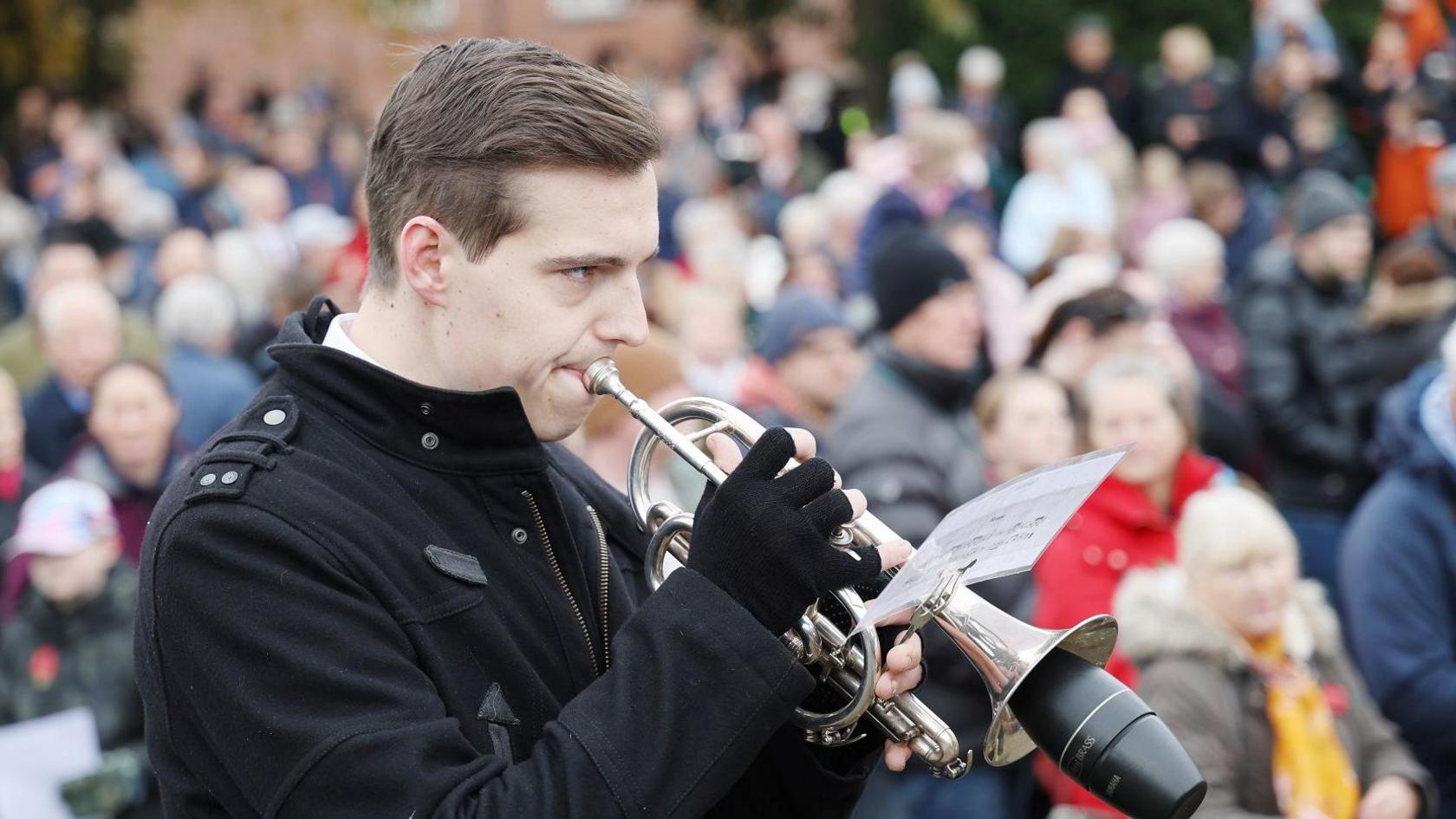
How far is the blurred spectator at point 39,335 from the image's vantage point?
26.2 feet

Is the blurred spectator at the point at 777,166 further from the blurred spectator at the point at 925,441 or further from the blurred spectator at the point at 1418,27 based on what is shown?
the blurred spectator at the point at 925,441

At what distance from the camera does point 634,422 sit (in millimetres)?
4980

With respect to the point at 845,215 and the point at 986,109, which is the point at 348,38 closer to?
the point at 986,109

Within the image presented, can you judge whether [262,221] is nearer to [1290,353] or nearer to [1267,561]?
[1290,353]

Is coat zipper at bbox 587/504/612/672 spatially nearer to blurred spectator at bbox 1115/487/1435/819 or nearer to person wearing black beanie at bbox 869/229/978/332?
blurred spectator at bbox 1115/487/1435/819

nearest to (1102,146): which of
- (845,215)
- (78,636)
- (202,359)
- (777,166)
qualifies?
(777,166)

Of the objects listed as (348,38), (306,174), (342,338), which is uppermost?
(342,338)

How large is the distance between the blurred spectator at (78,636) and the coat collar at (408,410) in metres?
2.95


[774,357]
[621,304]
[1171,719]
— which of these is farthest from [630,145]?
[774,357]

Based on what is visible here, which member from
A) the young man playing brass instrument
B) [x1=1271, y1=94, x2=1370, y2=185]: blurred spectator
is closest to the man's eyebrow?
the young man playing brass instrument

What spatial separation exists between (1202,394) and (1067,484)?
515 centimetres

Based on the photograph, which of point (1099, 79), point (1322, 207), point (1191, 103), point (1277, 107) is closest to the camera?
point (1322, 207)

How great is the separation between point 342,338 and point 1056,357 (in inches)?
174

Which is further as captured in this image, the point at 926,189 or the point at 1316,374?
the point at 926,189
